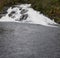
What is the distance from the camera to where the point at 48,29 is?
35875mm

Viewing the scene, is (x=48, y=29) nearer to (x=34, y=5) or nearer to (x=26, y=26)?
(x=26, y=26)

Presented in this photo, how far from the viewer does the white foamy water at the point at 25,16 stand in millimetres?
42534

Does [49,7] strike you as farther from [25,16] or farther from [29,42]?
[29,42]

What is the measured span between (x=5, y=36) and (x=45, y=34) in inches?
185

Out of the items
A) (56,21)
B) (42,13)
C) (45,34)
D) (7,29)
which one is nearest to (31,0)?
(42,13)

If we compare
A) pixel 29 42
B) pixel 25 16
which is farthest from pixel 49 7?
pixel 29 42

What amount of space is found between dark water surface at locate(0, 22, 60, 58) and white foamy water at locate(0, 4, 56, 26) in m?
4.96

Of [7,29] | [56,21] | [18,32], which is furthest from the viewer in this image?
[56,21]

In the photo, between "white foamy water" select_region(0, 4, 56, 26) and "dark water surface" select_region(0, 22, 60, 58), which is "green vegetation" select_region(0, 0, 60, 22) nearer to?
"white foamy water" select_region(0, 4, 56, 26)

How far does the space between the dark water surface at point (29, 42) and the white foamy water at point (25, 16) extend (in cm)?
496

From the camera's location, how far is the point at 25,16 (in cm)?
4472

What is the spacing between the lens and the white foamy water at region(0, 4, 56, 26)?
4253 centimetres

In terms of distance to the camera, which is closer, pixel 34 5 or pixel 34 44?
pixel 34 44

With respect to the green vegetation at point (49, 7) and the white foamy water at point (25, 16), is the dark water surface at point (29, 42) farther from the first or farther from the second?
the green vegetation at point (49, 7)
